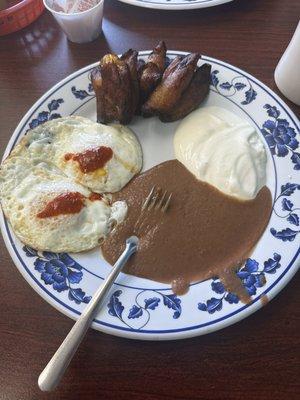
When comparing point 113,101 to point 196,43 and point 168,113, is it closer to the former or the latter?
point 168,113

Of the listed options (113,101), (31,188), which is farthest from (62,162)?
(113,101)

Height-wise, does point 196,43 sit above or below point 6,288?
above

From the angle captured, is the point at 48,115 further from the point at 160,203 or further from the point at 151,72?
the point at 160,203

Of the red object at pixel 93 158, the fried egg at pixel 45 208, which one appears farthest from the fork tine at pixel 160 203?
the red object at pixel 93 158

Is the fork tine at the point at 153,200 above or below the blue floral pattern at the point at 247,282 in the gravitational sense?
above

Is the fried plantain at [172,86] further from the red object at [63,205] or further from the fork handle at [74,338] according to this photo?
the fork handle at [74,338]

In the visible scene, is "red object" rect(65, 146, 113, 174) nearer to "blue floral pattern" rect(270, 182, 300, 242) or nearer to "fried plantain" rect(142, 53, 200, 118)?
"fried plantain" rect(142, 53, 200, 118)

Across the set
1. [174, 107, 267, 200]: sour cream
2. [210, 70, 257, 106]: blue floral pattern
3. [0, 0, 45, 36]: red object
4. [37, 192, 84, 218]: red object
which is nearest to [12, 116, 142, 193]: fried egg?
[37, 192, 84, 218]: red object
